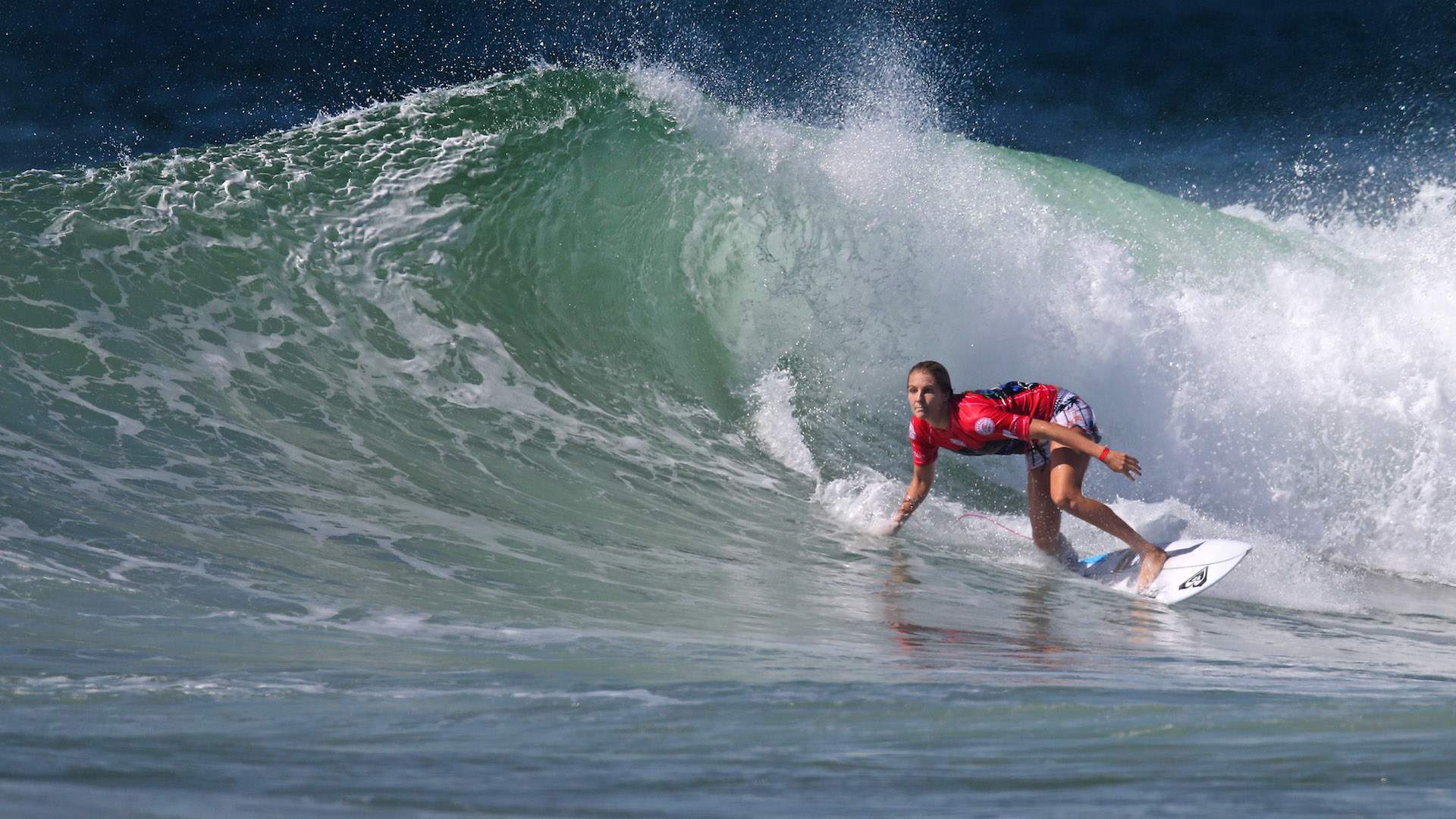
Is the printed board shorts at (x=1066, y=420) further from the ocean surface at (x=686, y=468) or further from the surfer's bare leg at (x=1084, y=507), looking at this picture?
the ocean surface at (x=686, y=468)

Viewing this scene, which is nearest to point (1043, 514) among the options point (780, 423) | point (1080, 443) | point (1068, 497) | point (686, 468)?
point (1068, 497)

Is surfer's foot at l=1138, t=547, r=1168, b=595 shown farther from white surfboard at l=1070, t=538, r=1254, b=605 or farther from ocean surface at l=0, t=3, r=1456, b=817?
ocean surface at l=0, t=3, r=1456, b=817

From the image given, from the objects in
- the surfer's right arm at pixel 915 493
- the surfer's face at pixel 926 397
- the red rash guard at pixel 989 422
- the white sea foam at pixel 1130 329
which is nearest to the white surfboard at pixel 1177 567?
the red rash guard at pixel 989 422

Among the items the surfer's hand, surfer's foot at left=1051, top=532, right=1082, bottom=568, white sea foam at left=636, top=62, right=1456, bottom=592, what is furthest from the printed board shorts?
white sea foam at left=636, top=62, right=1456, bottom=592

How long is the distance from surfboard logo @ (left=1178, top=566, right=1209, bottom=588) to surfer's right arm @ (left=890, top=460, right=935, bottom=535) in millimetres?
1269

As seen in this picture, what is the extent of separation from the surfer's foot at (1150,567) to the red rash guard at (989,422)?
2.50ft

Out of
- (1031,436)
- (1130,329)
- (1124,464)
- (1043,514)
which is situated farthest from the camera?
(1130,329)

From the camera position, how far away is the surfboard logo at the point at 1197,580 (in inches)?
222

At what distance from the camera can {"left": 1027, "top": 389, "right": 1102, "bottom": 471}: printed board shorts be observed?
6020mm

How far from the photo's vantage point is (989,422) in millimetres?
5836

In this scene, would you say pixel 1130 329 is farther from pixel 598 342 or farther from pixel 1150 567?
pixel 598 342

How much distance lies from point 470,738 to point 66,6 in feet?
73.5

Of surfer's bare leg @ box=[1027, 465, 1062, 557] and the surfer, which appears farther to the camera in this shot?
surfer's bare leg @ box=[1027, 465, 1062, 557]

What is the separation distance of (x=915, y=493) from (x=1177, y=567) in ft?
4.23
